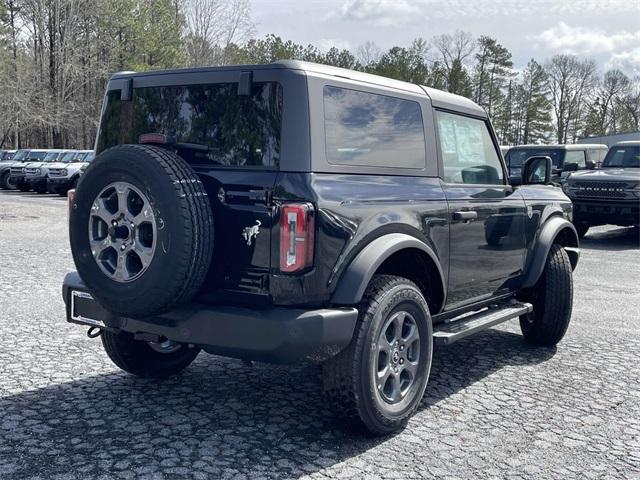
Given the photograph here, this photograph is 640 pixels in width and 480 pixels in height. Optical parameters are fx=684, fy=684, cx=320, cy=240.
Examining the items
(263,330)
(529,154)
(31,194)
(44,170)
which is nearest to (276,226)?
(263,330)

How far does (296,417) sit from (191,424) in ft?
1.99

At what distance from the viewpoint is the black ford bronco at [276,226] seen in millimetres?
3283

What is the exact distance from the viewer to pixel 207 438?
3678 millimetres

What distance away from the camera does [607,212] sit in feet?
42.3

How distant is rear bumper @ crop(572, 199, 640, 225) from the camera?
41.8ft

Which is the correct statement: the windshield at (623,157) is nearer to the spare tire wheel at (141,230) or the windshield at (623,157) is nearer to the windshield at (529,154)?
the windshield at (529,154)

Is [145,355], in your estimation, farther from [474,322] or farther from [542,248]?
[542,248]

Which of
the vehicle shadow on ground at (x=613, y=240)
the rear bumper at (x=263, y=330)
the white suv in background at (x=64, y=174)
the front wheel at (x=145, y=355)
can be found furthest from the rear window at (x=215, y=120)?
the white suv in background at (x=64, y=174)

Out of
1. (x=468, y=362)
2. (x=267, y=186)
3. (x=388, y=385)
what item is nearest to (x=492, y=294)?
(x=468, y=362)

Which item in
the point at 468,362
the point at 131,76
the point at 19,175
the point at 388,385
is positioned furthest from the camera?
the point at 19,175

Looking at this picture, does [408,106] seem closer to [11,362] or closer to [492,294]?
[492,294]

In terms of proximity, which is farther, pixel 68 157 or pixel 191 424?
pixel 68 157

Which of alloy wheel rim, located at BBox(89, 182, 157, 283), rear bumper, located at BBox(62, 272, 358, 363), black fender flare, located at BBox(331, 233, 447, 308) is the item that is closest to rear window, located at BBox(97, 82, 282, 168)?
alloy wheel rim, located at BBox(89, 182, 157, 283)

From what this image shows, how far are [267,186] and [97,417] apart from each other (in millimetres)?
1733
